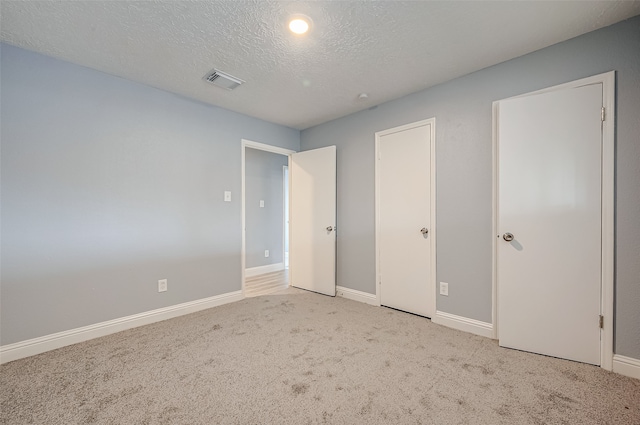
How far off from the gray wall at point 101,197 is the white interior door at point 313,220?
1050 mm

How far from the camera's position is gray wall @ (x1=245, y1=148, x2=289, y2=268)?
15.9ft

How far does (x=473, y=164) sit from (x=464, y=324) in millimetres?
1504

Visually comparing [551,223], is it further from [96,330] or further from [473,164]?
[96,330]

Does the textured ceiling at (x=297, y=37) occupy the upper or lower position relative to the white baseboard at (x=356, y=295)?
upper

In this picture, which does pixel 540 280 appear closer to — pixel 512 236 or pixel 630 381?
pixel 512 236

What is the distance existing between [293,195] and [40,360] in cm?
303

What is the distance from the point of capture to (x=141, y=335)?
2.40 meters

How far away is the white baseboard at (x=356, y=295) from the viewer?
127 inches

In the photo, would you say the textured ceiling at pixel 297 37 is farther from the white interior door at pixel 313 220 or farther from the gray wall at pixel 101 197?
the white interior door at pixel 313 220

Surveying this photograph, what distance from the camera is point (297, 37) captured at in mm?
1930

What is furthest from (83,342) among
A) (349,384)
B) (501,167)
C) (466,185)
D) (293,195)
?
(501,167)

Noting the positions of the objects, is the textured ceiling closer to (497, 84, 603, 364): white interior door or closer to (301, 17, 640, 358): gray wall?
(301, 17, 640, 358): gray wall

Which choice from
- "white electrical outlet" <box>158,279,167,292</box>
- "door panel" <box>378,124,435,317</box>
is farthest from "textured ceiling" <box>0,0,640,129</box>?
"white electrical outlet" <box>158,279,167,292</box>

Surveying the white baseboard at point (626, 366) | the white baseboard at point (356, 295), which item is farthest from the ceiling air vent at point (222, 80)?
the white baseboard at point (626, 366)
